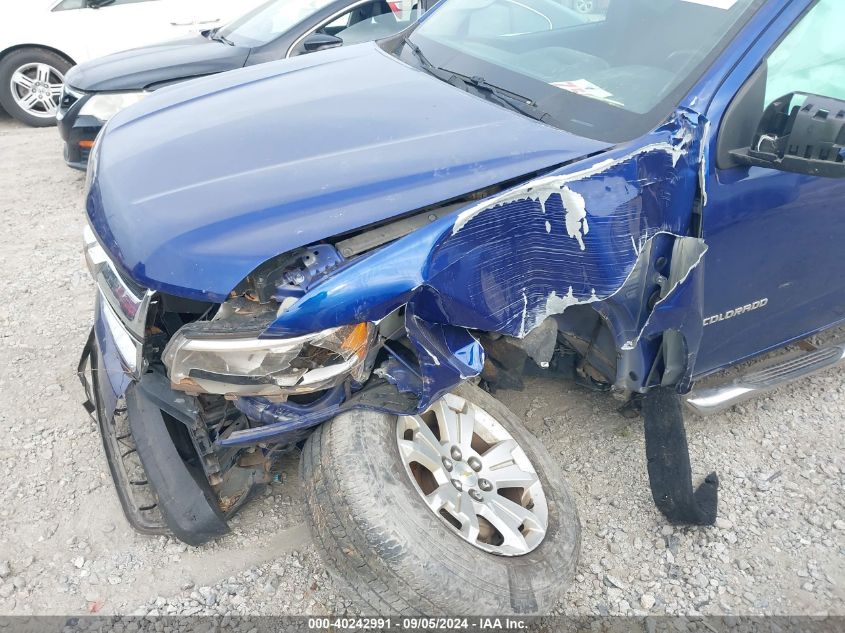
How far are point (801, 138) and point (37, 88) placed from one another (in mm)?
6896

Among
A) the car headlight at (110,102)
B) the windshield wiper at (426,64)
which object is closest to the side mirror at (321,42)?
the car headlight at (110,102)

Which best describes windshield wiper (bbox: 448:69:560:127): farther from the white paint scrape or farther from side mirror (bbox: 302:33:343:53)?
side mirror (bbox: 302:33:343:53)

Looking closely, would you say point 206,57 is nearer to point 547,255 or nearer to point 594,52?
point 594,52

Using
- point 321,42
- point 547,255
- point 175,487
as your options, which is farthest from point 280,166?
point 321,42

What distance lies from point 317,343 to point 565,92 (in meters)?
1.30

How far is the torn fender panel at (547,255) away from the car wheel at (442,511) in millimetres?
391

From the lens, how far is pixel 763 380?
2.90 m

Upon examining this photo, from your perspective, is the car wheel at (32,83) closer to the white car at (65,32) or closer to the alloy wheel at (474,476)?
the white car at (65,32)

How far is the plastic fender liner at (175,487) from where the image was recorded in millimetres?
2232

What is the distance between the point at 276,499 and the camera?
2.59 metres

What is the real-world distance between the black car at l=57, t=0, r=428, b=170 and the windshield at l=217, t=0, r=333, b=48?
0.01 m

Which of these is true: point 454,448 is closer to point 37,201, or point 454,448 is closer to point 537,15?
point 537,15

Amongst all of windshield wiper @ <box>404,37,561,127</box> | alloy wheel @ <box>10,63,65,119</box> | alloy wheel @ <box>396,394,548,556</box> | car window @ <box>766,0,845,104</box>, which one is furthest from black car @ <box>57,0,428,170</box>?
alloy wheel @ <box>396,394,548,556</box>

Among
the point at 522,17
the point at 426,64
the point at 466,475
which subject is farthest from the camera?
the point at 522,17
